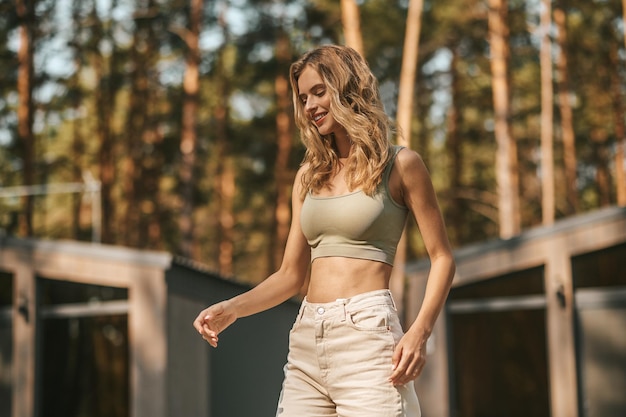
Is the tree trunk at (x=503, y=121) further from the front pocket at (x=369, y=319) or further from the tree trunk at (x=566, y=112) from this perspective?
the front pocket at (x=369, y=319)

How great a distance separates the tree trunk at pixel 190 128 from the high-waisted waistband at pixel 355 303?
16.6 meters

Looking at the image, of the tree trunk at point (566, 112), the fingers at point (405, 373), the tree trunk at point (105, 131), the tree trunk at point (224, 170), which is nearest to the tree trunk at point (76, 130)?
the tree trunk at point (105, 131)

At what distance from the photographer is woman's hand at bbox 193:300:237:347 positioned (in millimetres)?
2787

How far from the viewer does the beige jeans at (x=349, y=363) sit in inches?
101

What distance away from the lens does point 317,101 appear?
2.71 meters

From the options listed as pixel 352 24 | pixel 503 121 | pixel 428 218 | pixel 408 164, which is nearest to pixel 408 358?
pixel 428 218

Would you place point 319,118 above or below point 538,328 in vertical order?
below

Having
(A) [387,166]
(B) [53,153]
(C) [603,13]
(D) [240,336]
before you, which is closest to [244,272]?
(B) [53,153]

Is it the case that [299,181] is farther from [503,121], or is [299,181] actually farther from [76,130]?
[76,130]

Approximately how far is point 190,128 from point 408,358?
58.3 ft

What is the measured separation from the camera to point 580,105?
26500 mm

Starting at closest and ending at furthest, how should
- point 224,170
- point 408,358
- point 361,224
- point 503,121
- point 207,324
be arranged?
1. point 408,358
2. point 361,224
3. point 207,324
4. point 503,121
5. point 224,170

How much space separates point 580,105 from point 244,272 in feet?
63.7

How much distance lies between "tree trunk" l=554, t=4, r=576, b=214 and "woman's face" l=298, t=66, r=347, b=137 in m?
20.8
